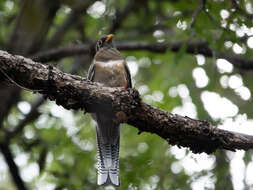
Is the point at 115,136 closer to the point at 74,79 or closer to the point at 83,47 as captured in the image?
the point at 74,79

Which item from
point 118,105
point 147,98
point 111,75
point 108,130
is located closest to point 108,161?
point 108,130

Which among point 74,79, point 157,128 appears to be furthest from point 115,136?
point 74,79

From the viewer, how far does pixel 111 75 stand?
221 inches

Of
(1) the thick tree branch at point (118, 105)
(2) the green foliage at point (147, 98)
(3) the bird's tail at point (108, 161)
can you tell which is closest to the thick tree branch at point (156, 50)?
(2) the green foliage at point (147, 98)

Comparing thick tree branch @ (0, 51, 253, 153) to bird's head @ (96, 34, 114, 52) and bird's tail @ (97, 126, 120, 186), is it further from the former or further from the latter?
bird's head @ (96, 34, 114, 52)

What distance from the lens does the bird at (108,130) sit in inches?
200

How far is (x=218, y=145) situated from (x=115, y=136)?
1.33m

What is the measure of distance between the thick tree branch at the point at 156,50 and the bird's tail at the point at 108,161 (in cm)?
226

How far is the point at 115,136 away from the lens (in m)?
5.26

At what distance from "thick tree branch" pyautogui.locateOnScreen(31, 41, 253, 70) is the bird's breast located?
1.55m

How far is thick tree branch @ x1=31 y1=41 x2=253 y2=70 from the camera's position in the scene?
23.1 ft

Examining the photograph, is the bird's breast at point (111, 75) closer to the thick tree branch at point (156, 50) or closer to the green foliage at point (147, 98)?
the green foliage at point (147, 98)

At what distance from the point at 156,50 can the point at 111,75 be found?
190 cm

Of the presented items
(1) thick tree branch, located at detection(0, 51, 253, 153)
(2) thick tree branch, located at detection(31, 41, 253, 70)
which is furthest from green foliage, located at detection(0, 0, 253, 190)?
(1) thick tree branch, located at detection(0, 51, 253, 153)
